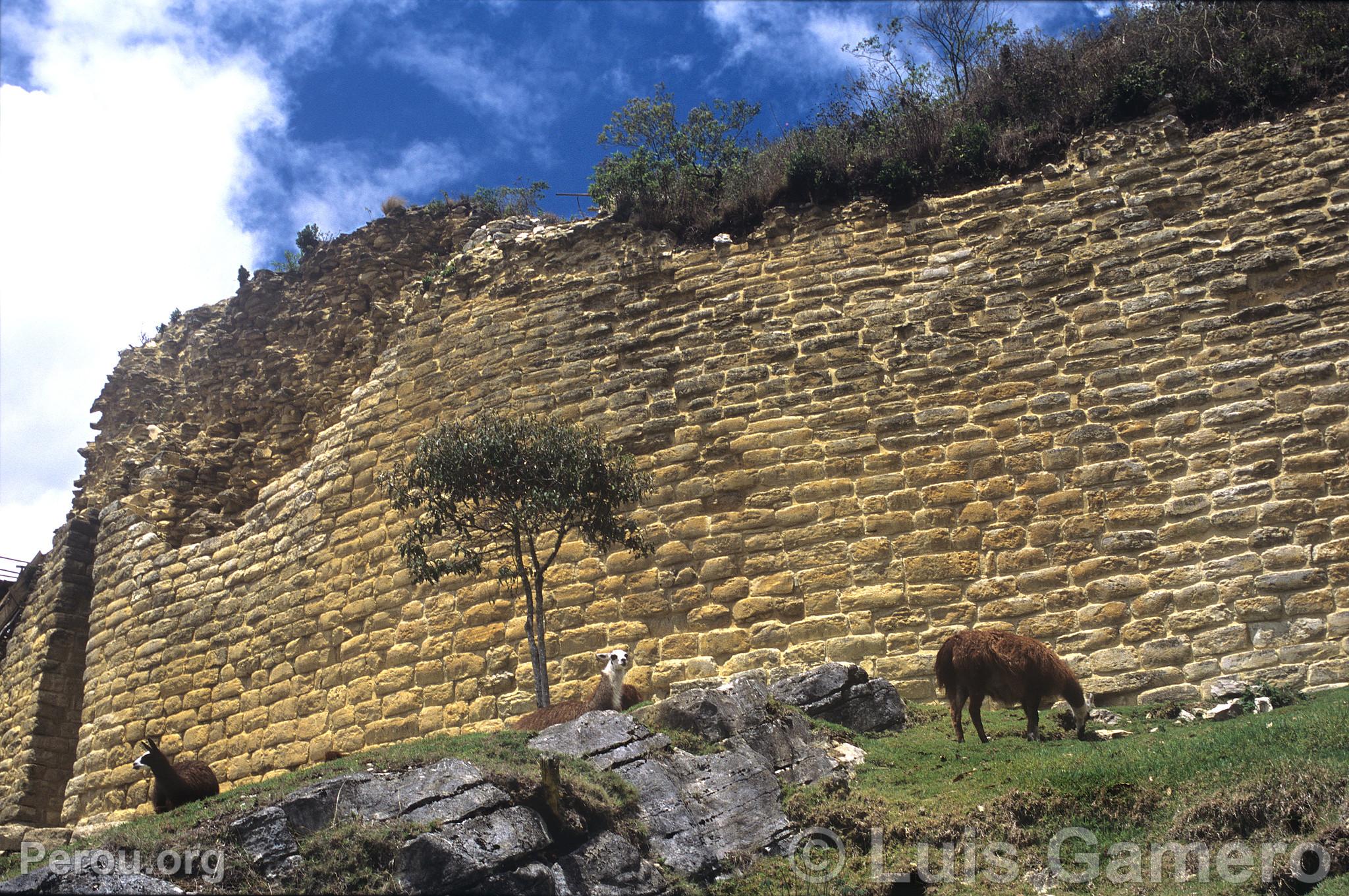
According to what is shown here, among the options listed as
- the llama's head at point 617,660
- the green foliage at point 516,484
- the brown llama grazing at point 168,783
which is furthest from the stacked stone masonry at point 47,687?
the llama's head at point 617,660

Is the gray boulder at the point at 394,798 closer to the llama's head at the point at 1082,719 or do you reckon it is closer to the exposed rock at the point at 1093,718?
the llama's head at the point at 1082,719

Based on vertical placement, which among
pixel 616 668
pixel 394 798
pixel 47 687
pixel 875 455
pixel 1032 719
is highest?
pixel 875 455

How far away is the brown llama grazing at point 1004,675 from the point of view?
9047 millimetres

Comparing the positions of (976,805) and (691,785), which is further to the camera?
(691,785)

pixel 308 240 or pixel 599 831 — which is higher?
pixel 308 240

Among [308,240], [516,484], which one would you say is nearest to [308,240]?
[308,240]

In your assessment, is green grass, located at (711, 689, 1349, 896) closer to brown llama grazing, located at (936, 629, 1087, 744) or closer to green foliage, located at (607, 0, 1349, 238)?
brown llama grazing, located at (936, 629, 1087, 744)

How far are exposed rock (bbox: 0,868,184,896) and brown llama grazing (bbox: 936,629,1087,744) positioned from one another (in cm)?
577

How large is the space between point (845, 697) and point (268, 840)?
507 centimetres

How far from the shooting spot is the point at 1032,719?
30.3ft

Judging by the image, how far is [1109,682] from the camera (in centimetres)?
1039

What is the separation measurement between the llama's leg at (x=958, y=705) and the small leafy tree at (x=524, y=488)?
3378 millimetres

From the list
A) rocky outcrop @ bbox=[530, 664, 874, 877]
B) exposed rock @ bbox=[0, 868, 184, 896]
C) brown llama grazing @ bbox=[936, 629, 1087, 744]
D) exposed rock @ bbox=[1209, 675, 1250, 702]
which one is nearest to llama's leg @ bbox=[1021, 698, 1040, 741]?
brown llama grazing @ bbox=[936, 629, 1087, 744]

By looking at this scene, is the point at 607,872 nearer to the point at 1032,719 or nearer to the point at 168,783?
the point at 1032,719
